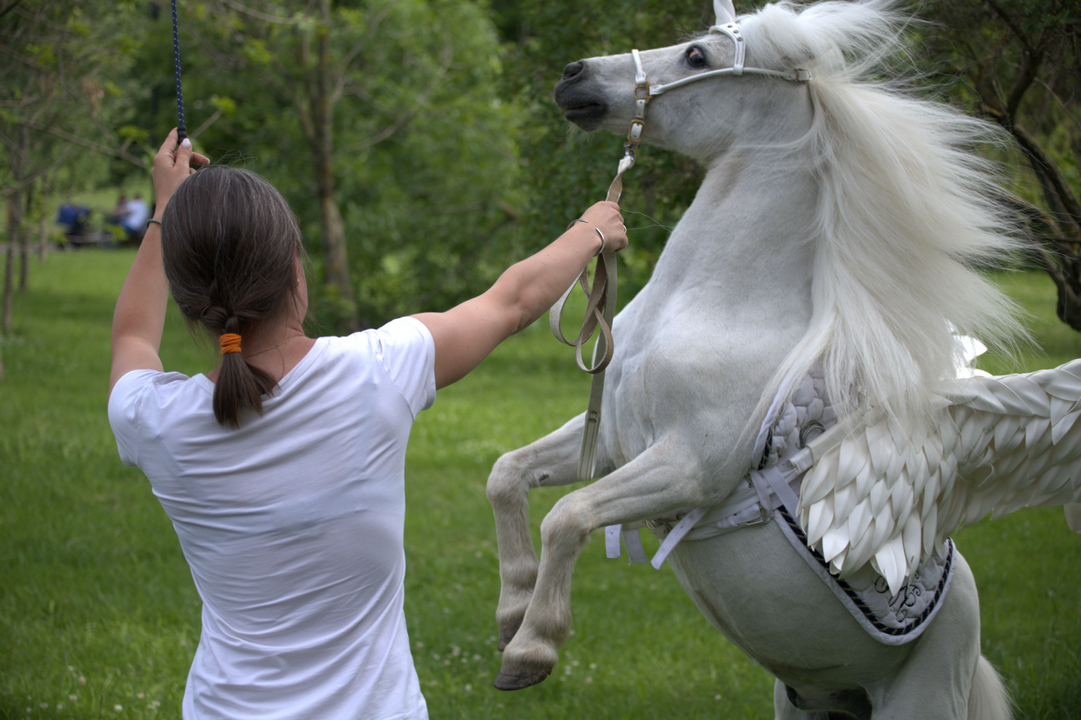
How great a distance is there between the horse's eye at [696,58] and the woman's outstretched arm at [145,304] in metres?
1.24

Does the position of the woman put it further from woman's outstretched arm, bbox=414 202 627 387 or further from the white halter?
the white halter

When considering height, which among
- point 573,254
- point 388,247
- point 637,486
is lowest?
point 388,247

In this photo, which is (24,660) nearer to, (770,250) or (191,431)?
(191,431)

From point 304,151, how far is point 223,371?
11801 mm

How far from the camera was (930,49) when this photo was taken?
3.08m

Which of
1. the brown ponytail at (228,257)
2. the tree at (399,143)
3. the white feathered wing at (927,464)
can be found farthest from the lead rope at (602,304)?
the tree at (399,143)

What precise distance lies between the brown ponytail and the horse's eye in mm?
1214

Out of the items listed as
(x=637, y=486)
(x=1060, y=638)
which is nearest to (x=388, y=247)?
(x=1060, y=638)

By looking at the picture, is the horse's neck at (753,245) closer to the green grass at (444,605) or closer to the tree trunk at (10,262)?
the green grass at (444,605)

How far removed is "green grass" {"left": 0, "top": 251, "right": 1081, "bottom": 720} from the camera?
11.2 ft

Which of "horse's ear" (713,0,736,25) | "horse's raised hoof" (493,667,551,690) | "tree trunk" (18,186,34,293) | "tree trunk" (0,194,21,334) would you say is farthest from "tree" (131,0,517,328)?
"horse's raised hoof" (493,667,551,690)

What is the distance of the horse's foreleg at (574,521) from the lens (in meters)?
1.93

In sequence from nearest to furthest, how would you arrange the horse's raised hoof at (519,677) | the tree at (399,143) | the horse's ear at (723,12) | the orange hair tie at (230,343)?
1. the orange hair tie at (230,343)
2. the horse's raised hoof at (519,677)
3. the horse's ear at (723,12)
4. the tree at (399,143)

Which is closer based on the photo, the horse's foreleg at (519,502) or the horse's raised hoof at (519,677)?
the horse's raised hoof at (519,677)
